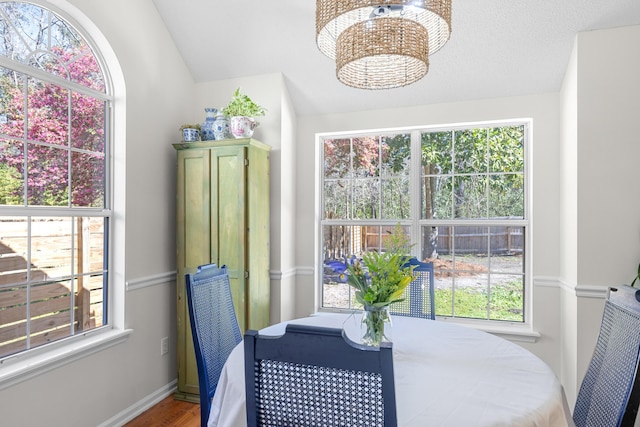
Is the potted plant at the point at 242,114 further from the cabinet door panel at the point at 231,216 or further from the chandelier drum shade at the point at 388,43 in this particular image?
the chandelier drum shade at the point at 388,43

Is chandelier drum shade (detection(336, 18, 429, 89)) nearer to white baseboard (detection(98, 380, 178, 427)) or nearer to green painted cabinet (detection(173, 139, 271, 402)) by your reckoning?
green painted cabinet (detection(173, 139, 271, 402))

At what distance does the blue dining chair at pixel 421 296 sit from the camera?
2.44 metres

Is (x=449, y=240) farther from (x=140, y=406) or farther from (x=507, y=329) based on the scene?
(x=140, y=406)

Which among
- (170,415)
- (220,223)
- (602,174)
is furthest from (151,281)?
(602,174)

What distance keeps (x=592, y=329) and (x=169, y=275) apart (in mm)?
2899

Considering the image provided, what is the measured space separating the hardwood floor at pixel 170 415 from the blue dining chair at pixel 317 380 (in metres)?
1.85

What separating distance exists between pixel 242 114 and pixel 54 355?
1915mm

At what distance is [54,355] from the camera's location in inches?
83.7

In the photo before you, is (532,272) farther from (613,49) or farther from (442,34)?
(442,34)

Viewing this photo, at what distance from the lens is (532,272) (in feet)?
9.57

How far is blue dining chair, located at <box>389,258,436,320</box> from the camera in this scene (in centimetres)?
244

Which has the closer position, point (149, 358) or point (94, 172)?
point (94, 172)

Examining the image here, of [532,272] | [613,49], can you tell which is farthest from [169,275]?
[613,49]

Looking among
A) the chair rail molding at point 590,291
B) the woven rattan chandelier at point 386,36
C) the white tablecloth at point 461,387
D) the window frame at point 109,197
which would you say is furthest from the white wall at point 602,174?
the window frame at point 109,197
